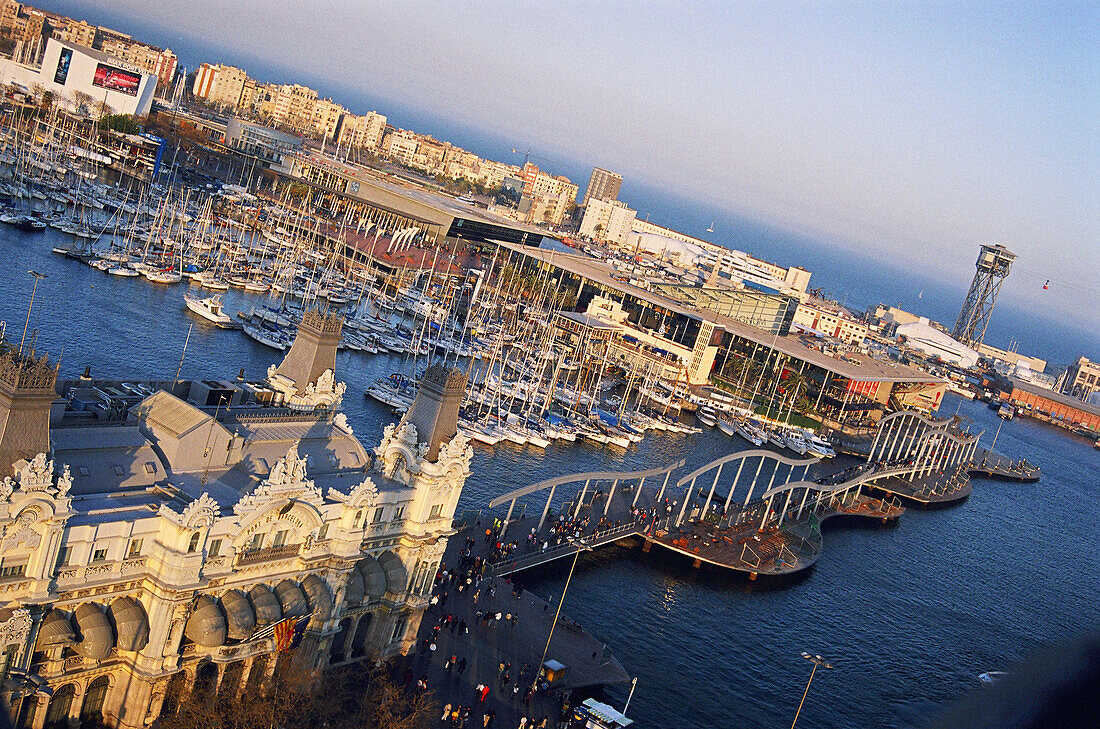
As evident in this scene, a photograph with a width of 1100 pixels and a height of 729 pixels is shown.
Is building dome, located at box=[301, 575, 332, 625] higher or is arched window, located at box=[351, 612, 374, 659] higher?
building dome, located at box=[301, 575, 332, 625]

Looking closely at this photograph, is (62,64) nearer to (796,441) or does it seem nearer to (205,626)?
(796,441)

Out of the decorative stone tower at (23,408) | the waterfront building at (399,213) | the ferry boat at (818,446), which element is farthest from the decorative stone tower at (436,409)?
the waterfront building at (399,213)

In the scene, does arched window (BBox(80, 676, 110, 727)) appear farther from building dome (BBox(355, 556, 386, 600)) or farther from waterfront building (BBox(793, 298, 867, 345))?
waterfront building (BBox(793, 298, 867, 345))

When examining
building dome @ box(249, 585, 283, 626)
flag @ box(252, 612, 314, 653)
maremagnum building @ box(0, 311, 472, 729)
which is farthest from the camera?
flag @ box(252, 612, 314, 653)

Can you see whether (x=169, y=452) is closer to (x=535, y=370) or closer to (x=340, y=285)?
(x=535, y=370)

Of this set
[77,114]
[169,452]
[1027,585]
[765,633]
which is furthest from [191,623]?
[77,114]

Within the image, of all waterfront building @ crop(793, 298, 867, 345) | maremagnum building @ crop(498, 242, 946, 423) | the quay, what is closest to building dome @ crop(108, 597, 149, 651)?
the quay
